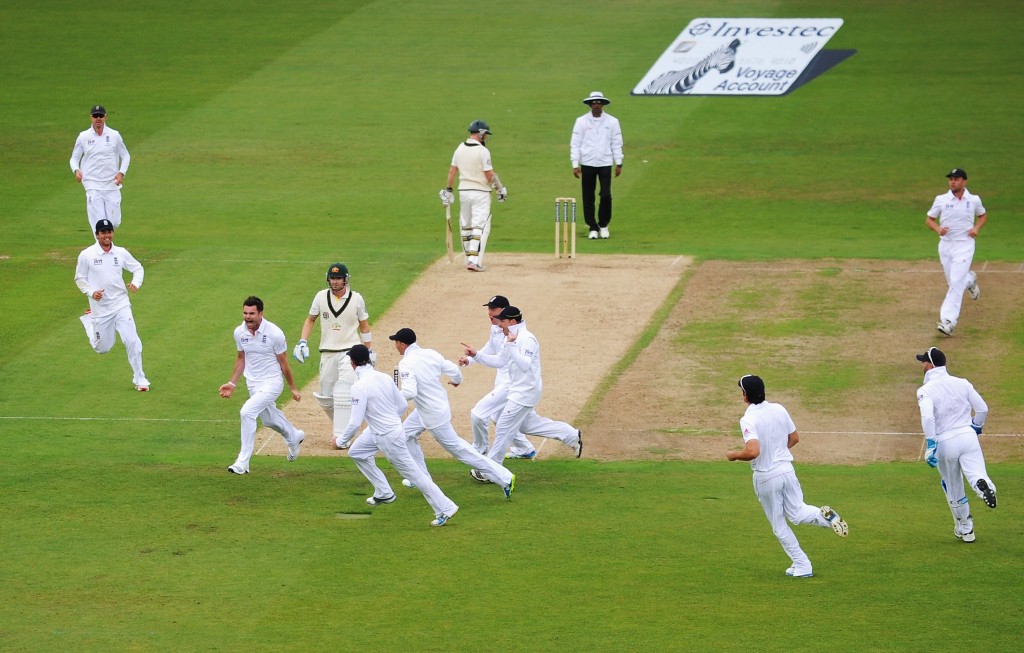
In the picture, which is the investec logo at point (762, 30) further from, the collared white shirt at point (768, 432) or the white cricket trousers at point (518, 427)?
the collared white shirt at point (768, 432)

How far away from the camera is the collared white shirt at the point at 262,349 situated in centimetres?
1688

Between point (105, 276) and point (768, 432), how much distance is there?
9951 mm

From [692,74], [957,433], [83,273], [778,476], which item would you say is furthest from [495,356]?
[692,74]

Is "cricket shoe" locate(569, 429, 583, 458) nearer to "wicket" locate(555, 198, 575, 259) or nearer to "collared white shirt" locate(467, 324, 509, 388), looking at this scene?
"collared white shirt" locate(467, 324, 509, 388)

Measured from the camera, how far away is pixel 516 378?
1686 centimetres

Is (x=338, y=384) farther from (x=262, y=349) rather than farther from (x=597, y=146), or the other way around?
(x=597, y=146)

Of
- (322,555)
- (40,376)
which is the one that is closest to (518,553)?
(322,555)

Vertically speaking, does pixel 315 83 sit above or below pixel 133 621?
above

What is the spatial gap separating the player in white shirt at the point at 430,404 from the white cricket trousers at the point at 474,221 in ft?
28.5

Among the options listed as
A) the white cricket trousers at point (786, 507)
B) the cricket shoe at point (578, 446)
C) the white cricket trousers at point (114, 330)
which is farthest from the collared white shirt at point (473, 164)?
the white cricket trousers at point (786, 507)

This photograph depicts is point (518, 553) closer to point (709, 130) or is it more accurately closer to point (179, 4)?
point (709, 130)

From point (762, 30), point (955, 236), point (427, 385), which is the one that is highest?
point (762, 30)

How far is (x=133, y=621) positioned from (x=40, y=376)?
8.81 metres

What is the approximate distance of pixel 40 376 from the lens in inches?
827
